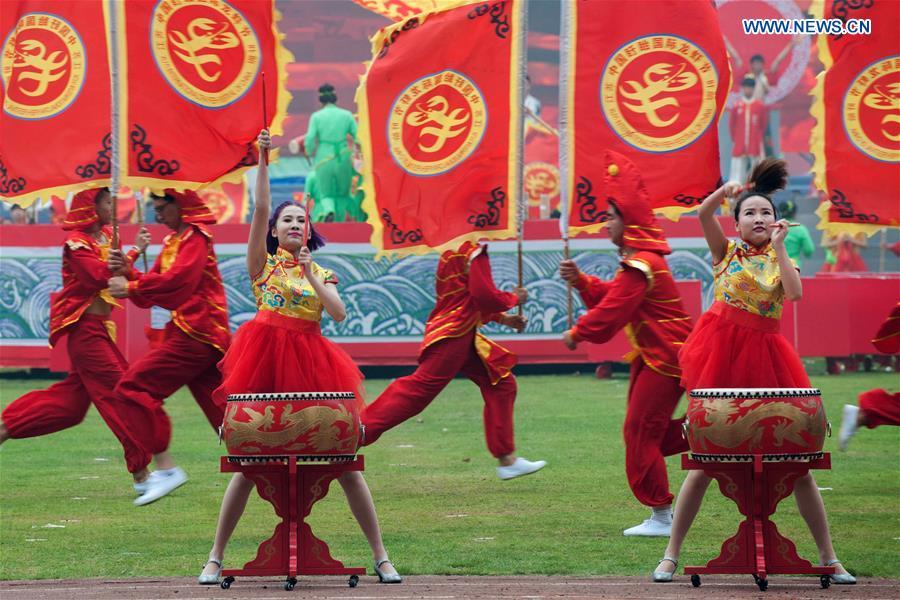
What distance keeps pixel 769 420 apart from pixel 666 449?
1712 millimetres

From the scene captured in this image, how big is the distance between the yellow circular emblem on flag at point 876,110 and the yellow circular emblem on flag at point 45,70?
4557mm

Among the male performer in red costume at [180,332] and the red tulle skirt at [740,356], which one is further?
the male performer in red costume at [180,332]

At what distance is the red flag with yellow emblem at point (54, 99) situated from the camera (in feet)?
28.3

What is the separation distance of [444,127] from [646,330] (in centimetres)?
188

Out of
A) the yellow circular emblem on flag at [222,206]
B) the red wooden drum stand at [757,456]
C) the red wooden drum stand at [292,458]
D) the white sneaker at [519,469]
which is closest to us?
the red wooden drum stand at [757,456]

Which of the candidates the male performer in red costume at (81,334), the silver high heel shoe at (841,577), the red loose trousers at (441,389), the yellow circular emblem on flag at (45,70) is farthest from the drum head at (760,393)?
the yellow circular emblem on flag at (45,70)

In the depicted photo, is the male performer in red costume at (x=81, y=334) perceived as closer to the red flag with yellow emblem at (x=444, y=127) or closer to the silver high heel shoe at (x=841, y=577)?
the red flag with yellow emblem at (x=444, y=127)

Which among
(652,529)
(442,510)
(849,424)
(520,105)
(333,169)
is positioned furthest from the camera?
(333,169)

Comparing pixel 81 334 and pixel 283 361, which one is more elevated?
pixel 283 361

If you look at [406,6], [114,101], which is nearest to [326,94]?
[406,6]

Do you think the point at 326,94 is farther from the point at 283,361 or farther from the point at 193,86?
the point at 283,361

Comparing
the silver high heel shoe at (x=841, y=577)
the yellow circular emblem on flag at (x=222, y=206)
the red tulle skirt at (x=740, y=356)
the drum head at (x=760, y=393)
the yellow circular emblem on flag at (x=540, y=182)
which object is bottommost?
the silver high heel shoe at (x=841, y=577)

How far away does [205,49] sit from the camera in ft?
27.7

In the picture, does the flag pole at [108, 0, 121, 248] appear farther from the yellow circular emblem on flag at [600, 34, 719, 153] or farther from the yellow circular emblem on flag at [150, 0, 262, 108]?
the yellow circular emblem on flag at [600, 34, 719, 153]
